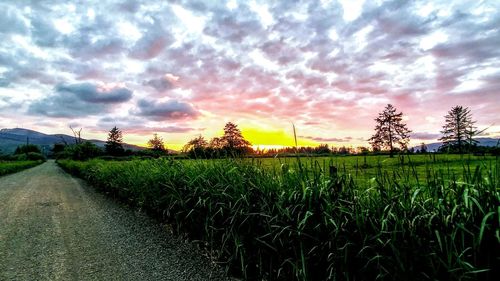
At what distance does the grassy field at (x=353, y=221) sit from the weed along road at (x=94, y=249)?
0.51 meters

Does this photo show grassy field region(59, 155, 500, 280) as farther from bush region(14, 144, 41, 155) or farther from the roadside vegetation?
bush region(14, 144, 41, 155)

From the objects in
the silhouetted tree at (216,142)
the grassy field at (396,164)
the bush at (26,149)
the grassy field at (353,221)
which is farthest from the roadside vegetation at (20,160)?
the grassy field at (396,164)

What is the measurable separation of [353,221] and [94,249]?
4.31m

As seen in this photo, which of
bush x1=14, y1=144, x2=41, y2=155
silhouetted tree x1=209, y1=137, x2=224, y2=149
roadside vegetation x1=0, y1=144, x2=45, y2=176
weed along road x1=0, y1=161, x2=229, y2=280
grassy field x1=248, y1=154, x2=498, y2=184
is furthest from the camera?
bush x1=14, y1=144, x2=41, y2=155

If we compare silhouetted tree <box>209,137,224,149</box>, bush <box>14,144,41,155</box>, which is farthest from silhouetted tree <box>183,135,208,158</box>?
bush <box>14,144,41,155</box>

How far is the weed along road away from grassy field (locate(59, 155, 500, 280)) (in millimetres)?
515

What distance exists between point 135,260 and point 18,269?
1535mm

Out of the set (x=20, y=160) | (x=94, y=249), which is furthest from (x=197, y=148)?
(x=20, y=160)

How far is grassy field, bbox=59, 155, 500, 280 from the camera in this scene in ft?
8.18

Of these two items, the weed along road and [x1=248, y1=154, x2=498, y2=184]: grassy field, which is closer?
[x1=248, y1=154, x2=498, y2=184]: grassy field

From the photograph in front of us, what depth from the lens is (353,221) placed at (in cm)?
308

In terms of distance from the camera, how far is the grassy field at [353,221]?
8.18 feet

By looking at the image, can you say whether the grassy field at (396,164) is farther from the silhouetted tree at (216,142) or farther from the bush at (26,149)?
the bush at (26,149)

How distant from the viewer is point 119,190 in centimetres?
1075
